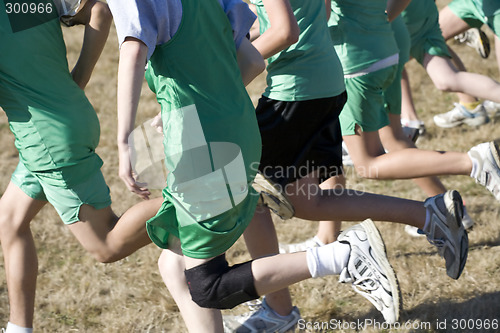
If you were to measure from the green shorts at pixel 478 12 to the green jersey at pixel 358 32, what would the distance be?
117 cm

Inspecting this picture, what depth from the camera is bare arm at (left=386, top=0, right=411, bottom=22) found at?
3330mm

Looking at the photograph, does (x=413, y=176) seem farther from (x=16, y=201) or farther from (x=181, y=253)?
(x=16, y=201)

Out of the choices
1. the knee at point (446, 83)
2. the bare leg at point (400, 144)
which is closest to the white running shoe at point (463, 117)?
the knee at point (446, 83)

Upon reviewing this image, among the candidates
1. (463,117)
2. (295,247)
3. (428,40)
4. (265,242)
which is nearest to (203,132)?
(265,242)

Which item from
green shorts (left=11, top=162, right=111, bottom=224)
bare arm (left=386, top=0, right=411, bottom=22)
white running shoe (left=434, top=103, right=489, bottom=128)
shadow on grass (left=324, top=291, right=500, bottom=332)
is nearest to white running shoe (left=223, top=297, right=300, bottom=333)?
shadow on grass (left=324, top=291, right=500, bottom=332)

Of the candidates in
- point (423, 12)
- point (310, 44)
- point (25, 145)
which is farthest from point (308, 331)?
point (423, 12)

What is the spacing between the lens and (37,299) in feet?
10.8

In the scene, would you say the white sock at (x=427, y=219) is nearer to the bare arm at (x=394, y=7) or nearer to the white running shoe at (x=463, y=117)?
the bare arm at (x=394, y=7)

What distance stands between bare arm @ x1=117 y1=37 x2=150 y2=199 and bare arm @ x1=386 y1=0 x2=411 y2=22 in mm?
1850

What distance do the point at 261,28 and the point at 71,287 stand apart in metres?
1.61

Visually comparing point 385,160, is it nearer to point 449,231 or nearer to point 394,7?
point 449,231

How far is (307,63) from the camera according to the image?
266 centimetres

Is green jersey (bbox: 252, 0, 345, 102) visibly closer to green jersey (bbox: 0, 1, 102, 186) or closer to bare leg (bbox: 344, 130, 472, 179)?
bare leg (bbox: 344, 130, 472, 179)

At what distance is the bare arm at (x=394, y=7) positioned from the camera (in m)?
3.33
